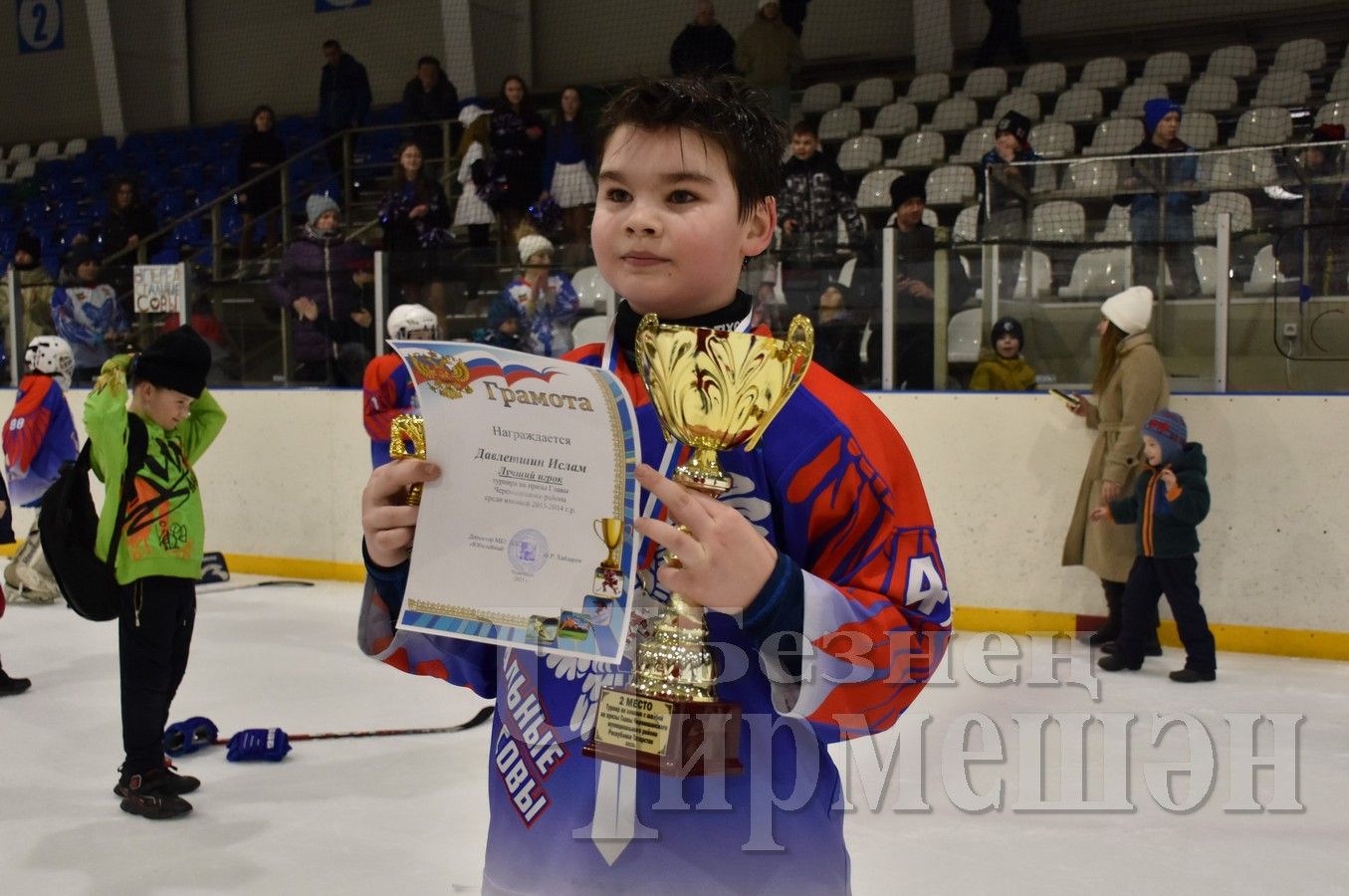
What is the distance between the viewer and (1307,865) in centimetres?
329

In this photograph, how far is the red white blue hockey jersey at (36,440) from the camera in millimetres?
5586

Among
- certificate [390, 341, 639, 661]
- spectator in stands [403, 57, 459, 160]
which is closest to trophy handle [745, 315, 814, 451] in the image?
certificate [390, 341, 639, 661]

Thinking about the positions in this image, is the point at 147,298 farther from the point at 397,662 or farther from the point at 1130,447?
the point at 397,662

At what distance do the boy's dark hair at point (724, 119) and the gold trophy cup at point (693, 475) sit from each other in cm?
18

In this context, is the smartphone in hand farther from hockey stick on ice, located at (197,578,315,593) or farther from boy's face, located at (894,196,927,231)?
hockey stick on ice, located at (197,578,315,593)

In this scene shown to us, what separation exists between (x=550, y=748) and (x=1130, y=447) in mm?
4753

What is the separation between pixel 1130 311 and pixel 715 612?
491cm

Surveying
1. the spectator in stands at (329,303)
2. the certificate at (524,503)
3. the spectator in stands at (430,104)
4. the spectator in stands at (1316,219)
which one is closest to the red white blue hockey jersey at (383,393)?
the spectator in stands at (329,303)

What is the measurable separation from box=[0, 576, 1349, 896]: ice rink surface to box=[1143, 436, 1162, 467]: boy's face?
82 cm

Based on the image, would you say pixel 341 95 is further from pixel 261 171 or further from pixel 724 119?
pixel 724 119

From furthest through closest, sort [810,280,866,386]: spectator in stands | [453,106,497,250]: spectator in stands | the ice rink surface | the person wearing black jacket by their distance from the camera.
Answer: [453,106,497,250]: spectator in stands < [810,280,866,386]: spectator in stands < the person wearing black jacket < the ice rink surface

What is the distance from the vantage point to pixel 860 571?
1182 millimetres

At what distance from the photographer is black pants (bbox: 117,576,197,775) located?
12.0 feet

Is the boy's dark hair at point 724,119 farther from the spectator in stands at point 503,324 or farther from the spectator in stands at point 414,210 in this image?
the spectator in stands at point 414,210
